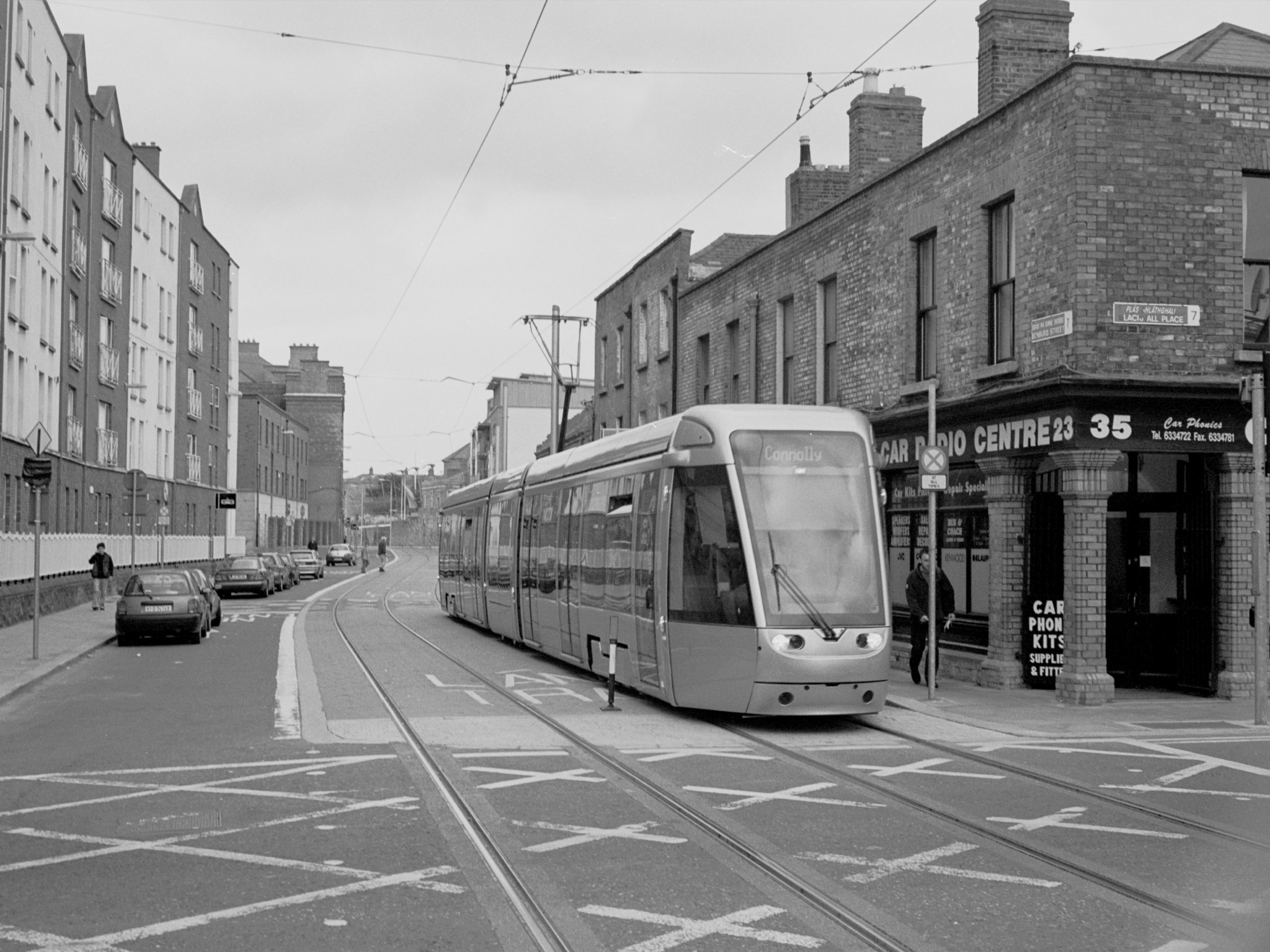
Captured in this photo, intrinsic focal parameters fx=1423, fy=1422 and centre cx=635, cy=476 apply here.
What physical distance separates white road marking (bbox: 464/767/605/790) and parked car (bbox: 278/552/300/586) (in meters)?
47.8

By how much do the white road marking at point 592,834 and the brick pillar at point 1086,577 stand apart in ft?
28.8

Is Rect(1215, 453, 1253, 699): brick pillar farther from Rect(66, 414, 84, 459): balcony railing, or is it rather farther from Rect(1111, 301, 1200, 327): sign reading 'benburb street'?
Rect(66, 414, 84, 459): balcony railing

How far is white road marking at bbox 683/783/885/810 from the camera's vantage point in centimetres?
969

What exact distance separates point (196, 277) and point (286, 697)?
48000 millimetres

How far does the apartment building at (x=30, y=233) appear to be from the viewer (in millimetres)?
31000

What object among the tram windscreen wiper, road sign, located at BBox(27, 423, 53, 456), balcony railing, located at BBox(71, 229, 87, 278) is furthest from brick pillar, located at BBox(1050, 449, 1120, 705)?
balcony railing, located at BBox(71, 229, 87, 278)

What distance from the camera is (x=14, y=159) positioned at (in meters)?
31.5

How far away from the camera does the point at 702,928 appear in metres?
6.49

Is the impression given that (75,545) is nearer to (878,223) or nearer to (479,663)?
(479,663)

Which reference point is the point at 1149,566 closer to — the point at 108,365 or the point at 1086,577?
the point at 1086,577

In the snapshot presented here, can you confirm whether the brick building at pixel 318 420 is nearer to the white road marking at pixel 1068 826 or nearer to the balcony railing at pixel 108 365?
the balcony railing at pixel 108 365

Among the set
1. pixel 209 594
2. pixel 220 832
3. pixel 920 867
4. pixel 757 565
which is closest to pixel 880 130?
pixel 757 565

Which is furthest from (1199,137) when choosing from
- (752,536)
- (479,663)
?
(479,663)

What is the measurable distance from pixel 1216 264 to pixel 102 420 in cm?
3709
